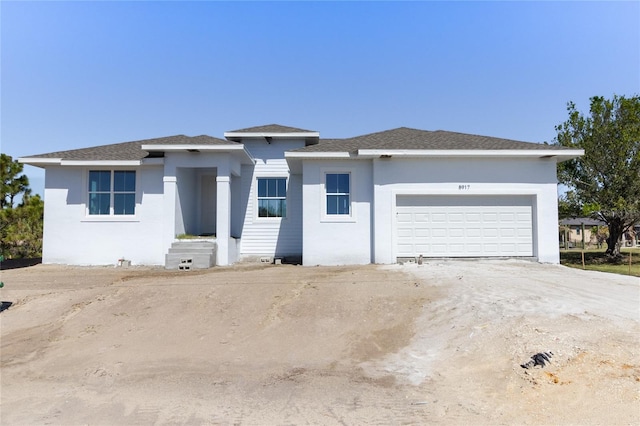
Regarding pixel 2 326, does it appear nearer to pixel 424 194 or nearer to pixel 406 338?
pixel 406 338

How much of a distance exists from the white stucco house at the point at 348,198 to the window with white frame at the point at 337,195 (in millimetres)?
34

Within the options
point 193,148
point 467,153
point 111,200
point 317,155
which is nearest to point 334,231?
point 317,155

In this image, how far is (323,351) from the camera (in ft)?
19.1

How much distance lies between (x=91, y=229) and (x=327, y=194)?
339 inches

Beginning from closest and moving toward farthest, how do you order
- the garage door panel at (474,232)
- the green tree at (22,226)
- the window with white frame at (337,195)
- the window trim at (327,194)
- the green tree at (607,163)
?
the garage door panel at (474,232), the window trim at (327,194), the window with white frame at (337,195), the green tree at (22,226), the green tree at (607,163)

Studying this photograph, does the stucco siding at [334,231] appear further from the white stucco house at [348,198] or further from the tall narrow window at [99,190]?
the tall narrow window at [99,190]

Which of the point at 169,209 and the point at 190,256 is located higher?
the point at 169,209

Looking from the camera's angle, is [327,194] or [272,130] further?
[272,130]

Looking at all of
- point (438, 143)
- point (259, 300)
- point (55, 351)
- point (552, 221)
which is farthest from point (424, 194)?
point (55, 351)

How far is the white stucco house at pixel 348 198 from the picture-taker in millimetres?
12977

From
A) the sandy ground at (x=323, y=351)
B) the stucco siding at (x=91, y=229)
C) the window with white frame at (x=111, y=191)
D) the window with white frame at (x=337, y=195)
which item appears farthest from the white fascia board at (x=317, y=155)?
the window with white frame at (x=111, y=191)

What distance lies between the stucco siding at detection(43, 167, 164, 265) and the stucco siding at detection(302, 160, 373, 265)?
213 inches

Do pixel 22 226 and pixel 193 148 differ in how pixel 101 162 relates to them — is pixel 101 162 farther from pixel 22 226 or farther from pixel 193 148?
pixel 22 226

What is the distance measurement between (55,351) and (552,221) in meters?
13.8
